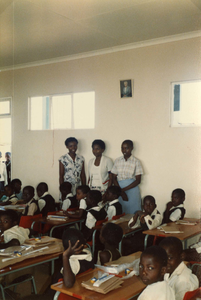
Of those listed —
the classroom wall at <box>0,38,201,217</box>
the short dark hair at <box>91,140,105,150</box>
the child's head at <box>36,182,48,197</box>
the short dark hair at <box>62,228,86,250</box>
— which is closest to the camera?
the short dark hair at <box>62,228,86,250</box>

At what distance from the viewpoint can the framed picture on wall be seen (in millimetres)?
4785

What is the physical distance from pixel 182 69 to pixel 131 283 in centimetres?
316

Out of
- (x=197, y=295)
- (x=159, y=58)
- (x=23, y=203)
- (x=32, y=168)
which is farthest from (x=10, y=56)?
Answer: (x=197, y=295)

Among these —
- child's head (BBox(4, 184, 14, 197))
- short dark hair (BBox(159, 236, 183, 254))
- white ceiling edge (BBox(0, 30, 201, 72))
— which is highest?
white ceiling edge (BBox(0, 30, 201, 72))

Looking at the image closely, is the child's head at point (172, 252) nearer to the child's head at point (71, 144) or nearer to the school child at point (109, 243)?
the school child at point (109, 243)

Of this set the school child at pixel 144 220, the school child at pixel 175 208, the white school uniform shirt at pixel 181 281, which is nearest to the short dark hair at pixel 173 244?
the white school uniform shirt at pixel 181 281

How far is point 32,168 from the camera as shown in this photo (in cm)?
410

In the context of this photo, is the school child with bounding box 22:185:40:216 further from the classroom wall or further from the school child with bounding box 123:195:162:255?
the school child with bounding box 123:195:162:255

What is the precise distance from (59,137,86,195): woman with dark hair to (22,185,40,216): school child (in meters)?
0.57

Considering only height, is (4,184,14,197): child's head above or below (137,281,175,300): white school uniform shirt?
above

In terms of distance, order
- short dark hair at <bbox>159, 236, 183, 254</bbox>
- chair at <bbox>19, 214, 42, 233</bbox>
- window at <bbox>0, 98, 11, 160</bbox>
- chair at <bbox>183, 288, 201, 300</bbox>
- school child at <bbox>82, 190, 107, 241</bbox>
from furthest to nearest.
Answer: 1. chair at <bbox>19, 214, 42, 233</bbox>
2. school child at <bbox>82, 190, 107, 241</bbox>
3. window at <bbox>0, 98, 11, 160</bbox>
4. short dark hair at <bbox>159, 236, 183, 254</bbox>
5. chair at <bbox>183, 288, 201, 300</bbox>

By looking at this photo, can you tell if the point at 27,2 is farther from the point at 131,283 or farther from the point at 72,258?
the point at 131,283

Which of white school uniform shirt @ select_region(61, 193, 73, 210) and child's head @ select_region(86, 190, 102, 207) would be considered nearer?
child's head @ select_region(86, 190, 102, 207)

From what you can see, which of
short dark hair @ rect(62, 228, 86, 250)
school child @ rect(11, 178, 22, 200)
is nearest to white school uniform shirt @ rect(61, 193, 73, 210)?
school child @ rect(11, 178, 22, 200)
